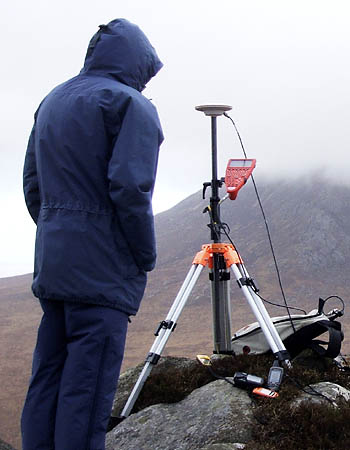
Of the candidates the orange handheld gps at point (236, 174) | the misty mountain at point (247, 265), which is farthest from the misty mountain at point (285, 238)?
the orange handheld gps at point (236, 174)

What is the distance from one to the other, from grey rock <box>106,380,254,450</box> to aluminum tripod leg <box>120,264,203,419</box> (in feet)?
0.64

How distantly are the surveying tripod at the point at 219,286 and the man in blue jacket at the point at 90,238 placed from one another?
1521mm

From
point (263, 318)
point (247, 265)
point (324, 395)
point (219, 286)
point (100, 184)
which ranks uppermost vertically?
point (100, 184)

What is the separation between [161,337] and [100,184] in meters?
1.96

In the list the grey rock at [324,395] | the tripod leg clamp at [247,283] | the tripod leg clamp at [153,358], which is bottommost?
the grey rock at [324,395]

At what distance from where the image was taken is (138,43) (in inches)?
122

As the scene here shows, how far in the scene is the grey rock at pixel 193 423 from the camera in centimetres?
367

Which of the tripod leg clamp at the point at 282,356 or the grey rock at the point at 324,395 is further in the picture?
the tripod leg clamp at the point at 282,356

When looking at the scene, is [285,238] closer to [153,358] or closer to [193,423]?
[153,358]

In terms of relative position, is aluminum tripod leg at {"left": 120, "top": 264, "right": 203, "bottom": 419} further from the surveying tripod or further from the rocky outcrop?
the rocky outcrop

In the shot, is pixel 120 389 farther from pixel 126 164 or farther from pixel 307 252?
pixel 307 252

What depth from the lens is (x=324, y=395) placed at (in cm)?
390

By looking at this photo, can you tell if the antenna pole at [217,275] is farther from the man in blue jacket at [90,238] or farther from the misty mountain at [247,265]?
the misty mountain at [247,265]

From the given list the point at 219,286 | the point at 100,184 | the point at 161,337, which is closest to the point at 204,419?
the point at 161,337
